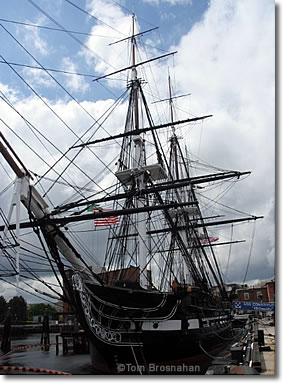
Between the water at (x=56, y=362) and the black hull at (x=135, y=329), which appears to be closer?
the black hull at (x=135, y=329)

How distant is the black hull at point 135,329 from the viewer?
25.2 feet

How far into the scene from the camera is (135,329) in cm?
816

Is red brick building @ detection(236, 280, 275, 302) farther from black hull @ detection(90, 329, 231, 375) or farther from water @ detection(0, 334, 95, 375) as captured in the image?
water @ detection(0, 334, 95, 375)

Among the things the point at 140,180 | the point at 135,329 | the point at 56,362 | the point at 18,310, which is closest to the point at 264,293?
the point at 135,329

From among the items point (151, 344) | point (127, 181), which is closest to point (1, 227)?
point (151, 344)

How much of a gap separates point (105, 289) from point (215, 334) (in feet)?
18.2

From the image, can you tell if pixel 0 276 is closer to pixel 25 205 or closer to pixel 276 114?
pixel 25 205

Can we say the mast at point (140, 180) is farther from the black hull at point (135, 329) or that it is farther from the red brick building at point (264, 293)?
the red brick building at point (264, 293)

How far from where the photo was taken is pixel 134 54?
12.4 m

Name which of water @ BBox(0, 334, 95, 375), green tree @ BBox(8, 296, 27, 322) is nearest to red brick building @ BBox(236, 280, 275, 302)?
water @ BBox(0, 334, 95, 375)

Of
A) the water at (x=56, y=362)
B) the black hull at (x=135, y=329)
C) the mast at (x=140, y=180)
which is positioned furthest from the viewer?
the mast at (x=140, y=180)

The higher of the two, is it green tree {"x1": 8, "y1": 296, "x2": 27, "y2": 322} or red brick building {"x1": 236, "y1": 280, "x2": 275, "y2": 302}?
red brick building {"x1": 236, "y1": 280, "x2": 275, "y2": 302}

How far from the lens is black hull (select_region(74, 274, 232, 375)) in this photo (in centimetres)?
768

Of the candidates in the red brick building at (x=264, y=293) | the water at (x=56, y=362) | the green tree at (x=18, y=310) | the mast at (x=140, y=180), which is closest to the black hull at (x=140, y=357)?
the water at (x=56, y=362)
